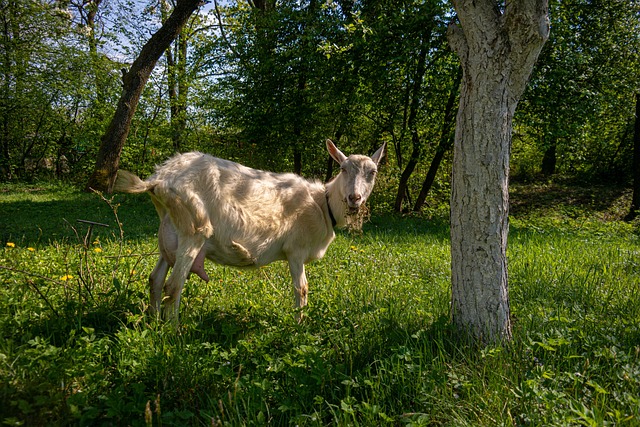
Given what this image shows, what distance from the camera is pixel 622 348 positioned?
2.67 meters

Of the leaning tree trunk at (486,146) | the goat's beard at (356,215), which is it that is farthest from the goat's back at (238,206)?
the leaning tree trunk at (486,146)

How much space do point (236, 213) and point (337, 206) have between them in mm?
1320

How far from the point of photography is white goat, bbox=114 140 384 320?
324cm

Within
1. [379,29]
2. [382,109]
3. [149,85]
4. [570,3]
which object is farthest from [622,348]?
[149,85]

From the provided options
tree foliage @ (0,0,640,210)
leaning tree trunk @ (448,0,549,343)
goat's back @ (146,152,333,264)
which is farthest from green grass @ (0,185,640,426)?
tree foliage @ (0,0,640,210)

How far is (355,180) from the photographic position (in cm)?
429

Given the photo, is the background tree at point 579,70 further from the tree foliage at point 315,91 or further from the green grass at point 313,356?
the green grass at point 313,356

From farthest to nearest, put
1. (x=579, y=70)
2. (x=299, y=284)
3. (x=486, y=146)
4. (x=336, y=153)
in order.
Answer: (x=579, y=70), (x=336, y=153), (x=299, y=284), (x=486, y=146)

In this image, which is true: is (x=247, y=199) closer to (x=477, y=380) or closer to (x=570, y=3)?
(x=477, y=380)

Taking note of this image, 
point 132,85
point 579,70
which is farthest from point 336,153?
point 579,70

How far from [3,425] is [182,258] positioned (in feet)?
5.21

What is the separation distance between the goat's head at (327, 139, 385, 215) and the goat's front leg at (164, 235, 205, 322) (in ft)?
5.26

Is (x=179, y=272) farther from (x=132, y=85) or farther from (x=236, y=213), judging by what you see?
(x=132, y=85)

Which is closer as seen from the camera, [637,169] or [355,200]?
[355,200]
